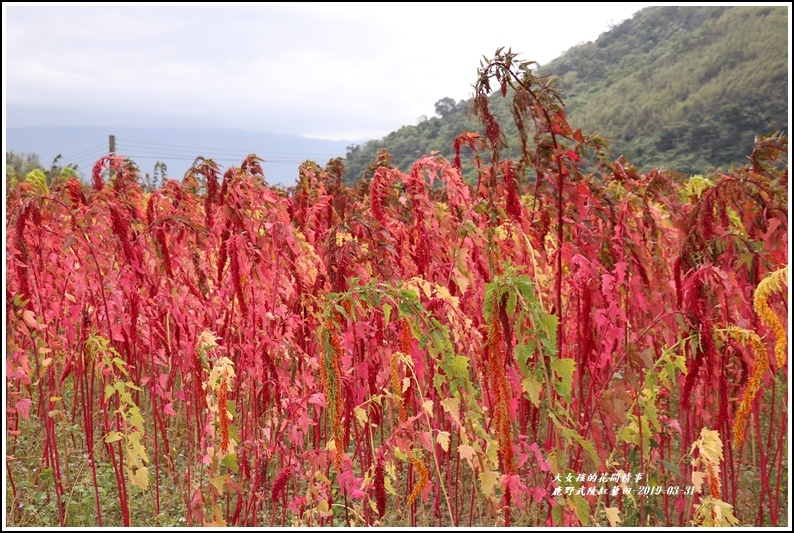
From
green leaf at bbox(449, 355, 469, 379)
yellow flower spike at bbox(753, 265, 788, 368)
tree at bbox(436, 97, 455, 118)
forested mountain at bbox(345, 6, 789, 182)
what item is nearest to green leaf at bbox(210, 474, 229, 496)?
green leaf at bbox(449, 355, 469, 379)

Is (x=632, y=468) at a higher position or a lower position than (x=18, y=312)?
lower

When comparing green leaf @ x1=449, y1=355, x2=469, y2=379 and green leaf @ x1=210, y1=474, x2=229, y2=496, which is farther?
green leaf @ x1=210, y1=474, x2=229, y2=496

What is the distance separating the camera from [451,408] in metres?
1.73

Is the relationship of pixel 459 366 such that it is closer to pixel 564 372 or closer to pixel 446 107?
pixel 564 372

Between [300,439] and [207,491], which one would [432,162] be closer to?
[300,439]

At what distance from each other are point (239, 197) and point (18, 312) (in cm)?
83

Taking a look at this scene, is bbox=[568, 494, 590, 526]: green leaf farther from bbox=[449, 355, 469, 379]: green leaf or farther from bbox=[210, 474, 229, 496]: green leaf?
bbox=[210, 474, 229, 496]: green leaf

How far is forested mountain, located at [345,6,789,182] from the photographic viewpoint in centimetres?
2416

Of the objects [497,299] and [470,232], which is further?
[470,232]

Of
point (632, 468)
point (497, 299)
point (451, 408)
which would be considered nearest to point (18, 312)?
point (451, 408)

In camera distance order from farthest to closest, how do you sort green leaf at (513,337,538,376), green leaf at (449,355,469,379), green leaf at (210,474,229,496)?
green leaf at (210,474,229,496) → green leaf at (449,355,469,379) → green leaf at (513,337,538,376)

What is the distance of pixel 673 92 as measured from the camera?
31625mm

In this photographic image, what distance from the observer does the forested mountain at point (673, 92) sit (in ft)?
79.3

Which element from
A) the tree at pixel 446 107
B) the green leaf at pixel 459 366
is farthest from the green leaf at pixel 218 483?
the tree at pixel 446 107
